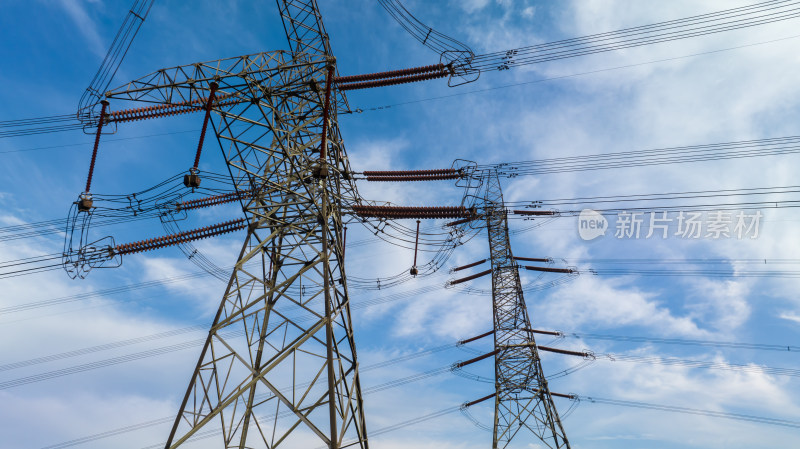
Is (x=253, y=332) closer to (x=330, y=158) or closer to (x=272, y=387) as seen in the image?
(x=272, y=387)

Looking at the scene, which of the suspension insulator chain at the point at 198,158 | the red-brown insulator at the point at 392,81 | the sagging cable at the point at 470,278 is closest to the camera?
the suspension insulator chain at the point at 198,158

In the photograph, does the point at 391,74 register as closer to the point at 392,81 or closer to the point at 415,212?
the point at 392,81

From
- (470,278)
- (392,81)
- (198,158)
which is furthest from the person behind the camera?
(470,278)

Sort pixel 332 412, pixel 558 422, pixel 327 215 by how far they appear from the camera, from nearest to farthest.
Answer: pixel 332 412 < pixel 327 215 < pixel 558 422

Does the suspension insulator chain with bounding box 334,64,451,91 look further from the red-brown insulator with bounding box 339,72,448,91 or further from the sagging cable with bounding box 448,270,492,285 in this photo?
the sagging cable with bounding box 448,270,492,285

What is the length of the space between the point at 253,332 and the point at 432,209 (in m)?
7.77

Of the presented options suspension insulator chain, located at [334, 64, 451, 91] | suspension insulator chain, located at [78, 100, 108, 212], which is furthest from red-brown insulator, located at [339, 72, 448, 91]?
suspension insulator chain, located at [78, 100, 108, 212]

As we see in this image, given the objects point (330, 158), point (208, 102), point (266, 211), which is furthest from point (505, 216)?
point (208, 102)

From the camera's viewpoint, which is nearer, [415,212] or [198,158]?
Answer: [198,158]

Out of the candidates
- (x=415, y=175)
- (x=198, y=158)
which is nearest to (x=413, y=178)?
(x=415, y=175)

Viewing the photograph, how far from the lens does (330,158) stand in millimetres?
16312

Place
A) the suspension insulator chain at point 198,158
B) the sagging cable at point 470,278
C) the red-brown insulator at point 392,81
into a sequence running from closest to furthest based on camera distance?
the suspension insulator chain at point 198,158 → the red-brown insulator at point 392,81 → the sagging cable at point 470,278

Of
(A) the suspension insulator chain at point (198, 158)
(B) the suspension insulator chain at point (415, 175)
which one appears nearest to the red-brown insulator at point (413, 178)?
(B) the suspension insulator chain at point (415, 175)

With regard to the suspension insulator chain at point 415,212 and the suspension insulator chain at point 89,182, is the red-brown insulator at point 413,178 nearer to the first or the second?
the suspension insulator chain at point 415,212
